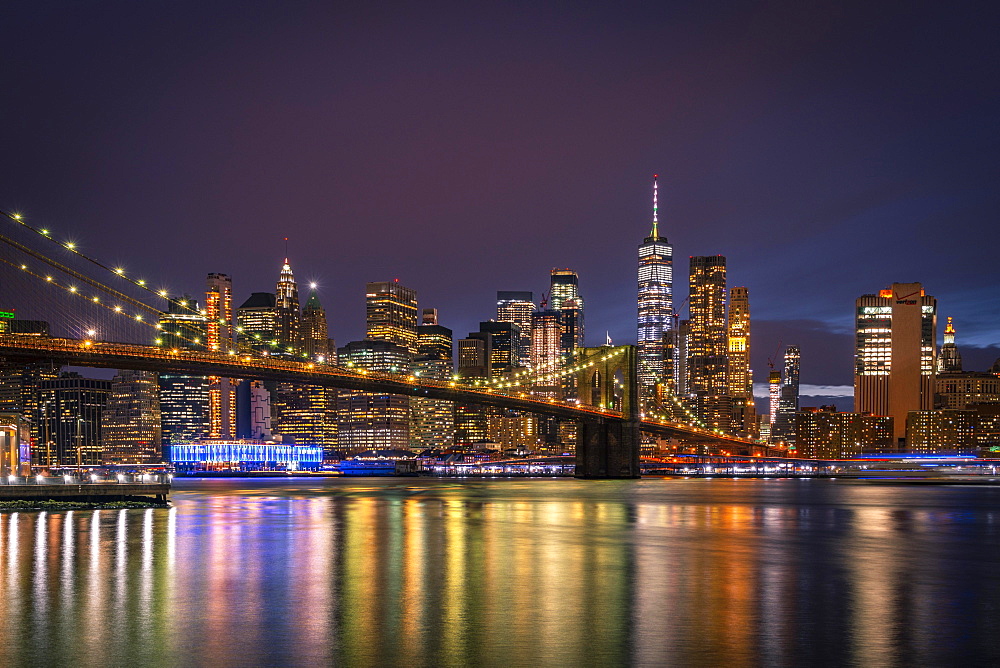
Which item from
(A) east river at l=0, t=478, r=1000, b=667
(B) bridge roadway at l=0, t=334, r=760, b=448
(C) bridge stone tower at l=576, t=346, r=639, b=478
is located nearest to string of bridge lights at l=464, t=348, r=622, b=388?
(C) bridge stone tower at l=576, t=346, r=639, b=478

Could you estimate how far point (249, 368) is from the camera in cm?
7531

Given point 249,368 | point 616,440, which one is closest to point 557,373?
point 616,440

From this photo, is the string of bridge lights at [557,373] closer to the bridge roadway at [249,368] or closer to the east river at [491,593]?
the bridge roadway at [249,368]

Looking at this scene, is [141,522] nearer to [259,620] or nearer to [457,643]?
[259,620]

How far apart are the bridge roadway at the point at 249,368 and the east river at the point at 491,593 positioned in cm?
2426

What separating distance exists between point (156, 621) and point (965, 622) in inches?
553

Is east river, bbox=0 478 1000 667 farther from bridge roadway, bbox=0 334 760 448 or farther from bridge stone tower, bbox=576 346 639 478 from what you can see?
bridge stone tower, bbox=576 346 639 478

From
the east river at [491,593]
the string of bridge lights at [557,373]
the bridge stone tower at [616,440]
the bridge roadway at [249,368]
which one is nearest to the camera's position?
the east river at [491,593]

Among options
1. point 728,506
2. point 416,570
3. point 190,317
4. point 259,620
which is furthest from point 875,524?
point 190,317

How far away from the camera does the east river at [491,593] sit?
16.0 meters

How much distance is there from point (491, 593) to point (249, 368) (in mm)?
56123

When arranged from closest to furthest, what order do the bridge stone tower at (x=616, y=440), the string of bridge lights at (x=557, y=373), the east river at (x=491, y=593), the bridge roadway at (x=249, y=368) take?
the east river at (x=491, y=593) < the bridge roadway at (x=249, y=368) < the bridge stone tower at (x=616, y=440) < the string of bridge lights at (x=557, y=373)

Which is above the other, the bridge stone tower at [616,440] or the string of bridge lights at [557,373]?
the string of bridge lights at [557,373]

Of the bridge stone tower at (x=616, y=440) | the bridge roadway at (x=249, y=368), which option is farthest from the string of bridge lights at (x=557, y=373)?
the bridge roadway at (x=249, y=368)
